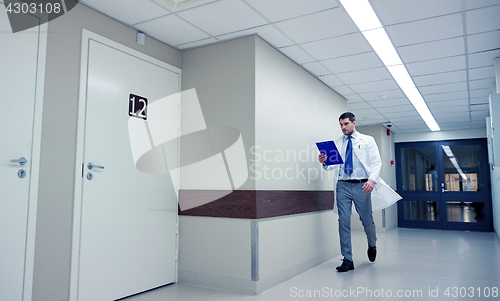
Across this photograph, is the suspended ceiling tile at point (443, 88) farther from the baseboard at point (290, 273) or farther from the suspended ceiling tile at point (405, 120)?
the baseboard at point (290, 273)

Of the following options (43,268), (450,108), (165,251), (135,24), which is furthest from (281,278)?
(450,108)

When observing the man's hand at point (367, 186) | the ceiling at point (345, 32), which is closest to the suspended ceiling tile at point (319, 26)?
the ceiling at point (345, 32)

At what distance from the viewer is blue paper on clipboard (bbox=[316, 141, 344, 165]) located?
4346 mm

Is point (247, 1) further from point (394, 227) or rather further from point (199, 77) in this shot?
point (394, 227)

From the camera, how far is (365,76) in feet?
16.8

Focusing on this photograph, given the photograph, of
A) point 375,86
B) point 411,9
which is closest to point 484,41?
point 411,9

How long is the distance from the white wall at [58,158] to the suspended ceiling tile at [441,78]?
14.3ft

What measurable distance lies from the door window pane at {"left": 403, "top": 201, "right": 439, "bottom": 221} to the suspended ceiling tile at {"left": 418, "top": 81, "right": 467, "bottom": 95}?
186 inches

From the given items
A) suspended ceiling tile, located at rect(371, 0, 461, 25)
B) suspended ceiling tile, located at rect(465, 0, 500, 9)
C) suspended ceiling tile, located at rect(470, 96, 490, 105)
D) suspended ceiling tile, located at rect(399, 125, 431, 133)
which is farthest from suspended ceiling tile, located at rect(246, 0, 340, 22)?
suspended ceiling tile, located at rect(399, 125, 431, 133)

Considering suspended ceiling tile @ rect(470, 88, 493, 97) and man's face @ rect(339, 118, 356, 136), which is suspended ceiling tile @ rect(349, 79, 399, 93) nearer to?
man's face @ rect(339, 118, 356, 136)

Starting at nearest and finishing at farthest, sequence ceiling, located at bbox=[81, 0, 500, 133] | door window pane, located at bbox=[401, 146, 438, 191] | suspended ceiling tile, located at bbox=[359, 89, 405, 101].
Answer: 1. ceiling, located at bbox=[81, 0, 500, 133]
2. suspended ceiling tile, located at bbox=[359, 89, 405, 101]
3. door window pane, located at bbox=[401, 146, 438, 191]

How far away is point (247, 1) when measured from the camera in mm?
3129

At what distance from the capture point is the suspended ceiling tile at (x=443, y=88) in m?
5.52

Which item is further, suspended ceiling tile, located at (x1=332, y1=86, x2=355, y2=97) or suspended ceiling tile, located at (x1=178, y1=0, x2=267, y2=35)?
suspended ceiling tile, located at (x1=332, y1=86, x2=355, y2=97)
